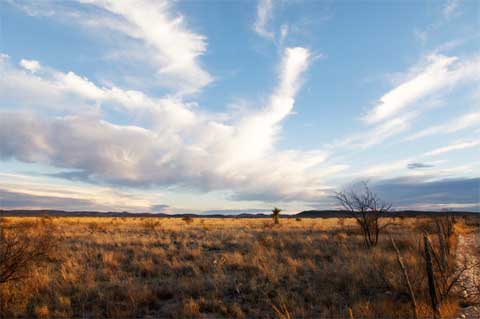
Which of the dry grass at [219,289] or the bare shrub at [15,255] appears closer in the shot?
the dry grass at [219,289]

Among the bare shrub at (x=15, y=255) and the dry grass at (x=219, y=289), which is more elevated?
the bare shrub at (x=15, y=255)

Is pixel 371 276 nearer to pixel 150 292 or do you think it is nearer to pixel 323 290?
pixel 323 290

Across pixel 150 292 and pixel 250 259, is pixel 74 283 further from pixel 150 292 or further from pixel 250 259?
pixel 250 259

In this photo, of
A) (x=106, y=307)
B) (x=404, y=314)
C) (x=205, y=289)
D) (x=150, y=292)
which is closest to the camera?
(x=404, y=314)

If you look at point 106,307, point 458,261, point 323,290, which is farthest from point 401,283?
point 106,307

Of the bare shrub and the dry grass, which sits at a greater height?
the bare shrub

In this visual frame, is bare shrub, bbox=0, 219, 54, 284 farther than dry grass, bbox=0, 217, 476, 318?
Yes

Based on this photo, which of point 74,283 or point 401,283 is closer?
point 401,283

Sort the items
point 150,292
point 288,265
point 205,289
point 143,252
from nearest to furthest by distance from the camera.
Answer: point 150,292
point 205,289
point 288,265
point 143,252

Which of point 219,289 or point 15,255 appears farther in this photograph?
point 219,289

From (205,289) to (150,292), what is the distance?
157 centimetres

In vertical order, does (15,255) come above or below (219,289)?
above

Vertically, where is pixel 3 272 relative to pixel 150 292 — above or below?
above

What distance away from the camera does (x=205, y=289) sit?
9.23 metres
